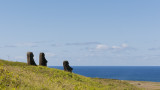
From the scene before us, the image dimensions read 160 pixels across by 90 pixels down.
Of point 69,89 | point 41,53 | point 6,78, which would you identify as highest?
point 41,53

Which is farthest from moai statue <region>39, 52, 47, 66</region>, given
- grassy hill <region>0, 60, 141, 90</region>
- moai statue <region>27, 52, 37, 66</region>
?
grassy hill <region>0, 60, 141, 90</region>

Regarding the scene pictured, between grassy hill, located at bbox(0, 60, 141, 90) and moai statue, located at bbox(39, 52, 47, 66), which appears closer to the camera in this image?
grassy hill, located at bbox(0, 60, 141, 90)

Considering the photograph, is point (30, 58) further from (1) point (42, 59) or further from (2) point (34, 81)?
(2) point (34, 81)

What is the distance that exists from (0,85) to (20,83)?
2151mm

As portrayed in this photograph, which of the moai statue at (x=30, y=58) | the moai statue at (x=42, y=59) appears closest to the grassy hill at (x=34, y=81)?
the moai statue at (x=30, y=58)

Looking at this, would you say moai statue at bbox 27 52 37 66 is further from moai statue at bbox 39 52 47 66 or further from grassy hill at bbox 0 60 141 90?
grassy hill at bbox 0 60 141 90

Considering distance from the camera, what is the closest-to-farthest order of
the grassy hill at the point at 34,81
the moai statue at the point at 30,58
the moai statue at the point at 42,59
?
the grassy hill at the point at 34,81 → the moai statue at the point at 30,58 → the moai statue at the point at 42,59

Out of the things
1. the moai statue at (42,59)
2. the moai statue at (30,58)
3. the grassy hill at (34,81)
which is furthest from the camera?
the moai statue at (42,59)

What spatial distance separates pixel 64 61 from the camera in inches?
2092

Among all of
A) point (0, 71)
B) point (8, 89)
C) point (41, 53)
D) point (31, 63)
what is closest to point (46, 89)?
point (8, 89)

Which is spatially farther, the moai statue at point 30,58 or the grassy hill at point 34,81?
the moai statue at point 30,58

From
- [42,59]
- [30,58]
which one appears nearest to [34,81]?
[30,58]

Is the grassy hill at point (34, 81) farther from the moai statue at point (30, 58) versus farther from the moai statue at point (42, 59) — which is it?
the moai statue at point (42, 59)

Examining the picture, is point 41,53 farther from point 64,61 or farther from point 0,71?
point 0,71
